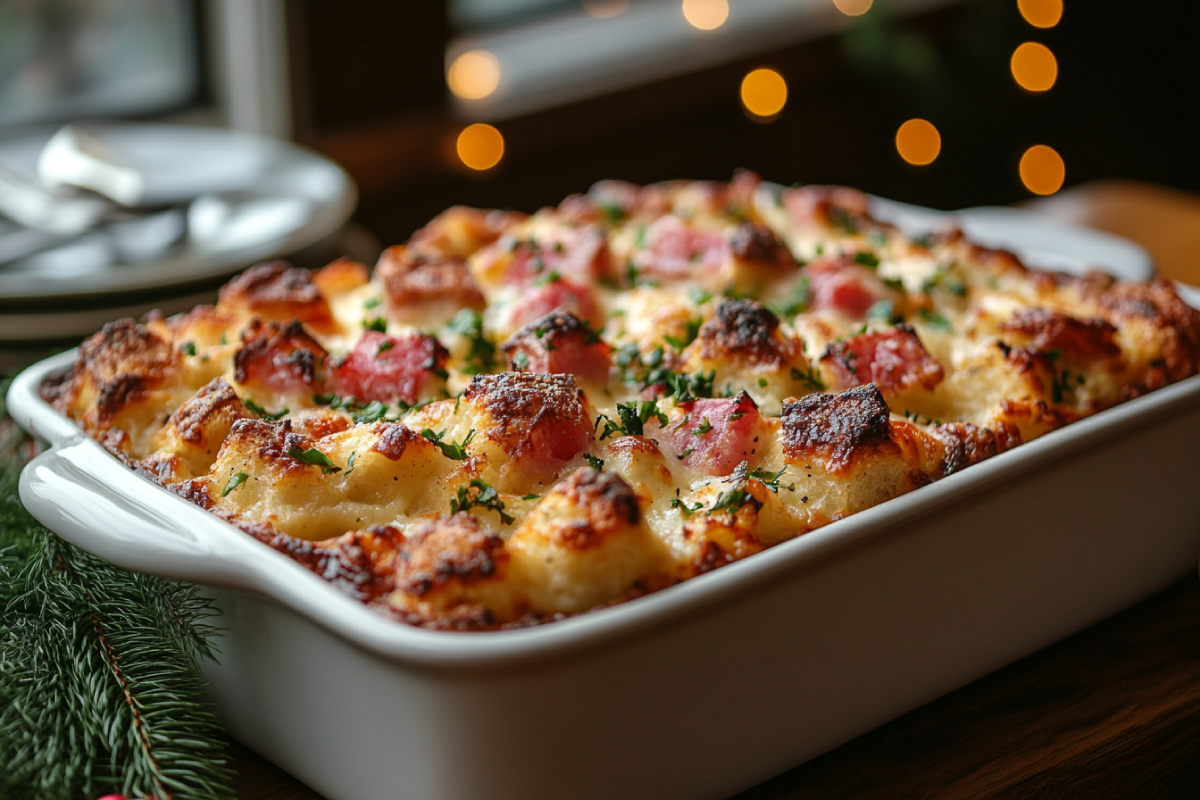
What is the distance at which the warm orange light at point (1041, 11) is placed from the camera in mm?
5617

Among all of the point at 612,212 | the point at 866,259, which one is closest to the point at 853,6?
the point at 612,212

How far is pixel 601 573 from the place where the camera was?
Result: 1.19m

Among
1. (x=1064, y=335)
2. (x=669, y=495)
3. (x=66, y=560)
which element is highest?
(x=1064, y=335)

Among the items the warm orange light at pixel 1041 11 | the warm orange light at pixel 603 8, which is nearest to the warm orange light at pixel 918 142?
the warm orange light at pixel 1041 11

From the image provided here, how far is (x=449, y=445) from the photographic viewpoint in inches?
55.4

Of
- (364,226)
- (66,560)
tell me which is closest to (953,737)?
(66,560)

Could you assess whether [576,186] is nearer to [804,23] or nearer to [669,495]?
[804,23]

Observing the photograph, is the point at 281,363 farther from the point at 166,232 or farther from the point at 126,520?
the point at 166,232

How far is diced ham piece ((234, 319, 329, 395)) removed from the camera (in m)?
1.59

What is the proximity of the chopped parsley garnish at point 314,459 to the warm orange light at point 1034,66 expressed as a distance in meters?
5.01

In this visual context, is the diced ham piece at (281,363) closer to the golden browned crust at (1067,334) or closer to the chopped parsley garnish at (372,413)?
the chopped parsley garnish at (372,413)

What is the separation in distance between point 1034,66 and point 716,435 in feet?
16.3

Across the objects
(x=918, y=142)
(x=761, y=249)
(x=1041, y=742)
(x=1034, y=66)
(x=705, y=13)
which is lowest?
(x=1041, y=742)

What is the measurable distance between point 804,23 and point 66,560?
4484 mm
